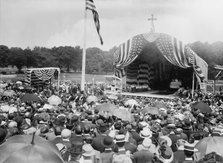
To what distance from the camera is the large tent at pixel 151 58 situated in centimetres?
2638

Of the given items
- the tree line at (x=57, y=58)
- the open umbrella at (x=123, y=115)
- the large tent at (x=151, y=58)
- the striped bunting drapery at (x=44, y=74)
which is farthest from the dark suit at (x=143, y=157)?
the tree line at (x=57, y=58)

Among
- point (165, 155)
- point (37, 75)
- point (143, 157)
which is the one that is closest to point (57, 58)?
point (37, 75)

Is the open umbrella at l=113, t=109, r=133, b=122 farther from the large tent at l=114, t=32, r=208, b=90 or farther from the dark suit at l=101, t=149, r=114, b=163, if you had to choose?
the large tent at l=114, t=32, r=208, b=90

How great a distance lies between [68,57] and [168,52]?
2733 inches

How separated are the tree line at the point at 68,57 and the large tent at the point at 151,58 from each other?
33.9m

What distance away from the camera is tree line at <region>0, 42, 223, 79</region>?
6588 cm

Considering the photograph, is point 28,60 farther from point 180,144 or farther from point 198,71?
point 180,144

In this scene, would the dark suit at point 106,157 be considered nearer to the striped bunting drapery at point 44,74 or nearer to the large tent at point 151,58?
the large tent at point 151,58

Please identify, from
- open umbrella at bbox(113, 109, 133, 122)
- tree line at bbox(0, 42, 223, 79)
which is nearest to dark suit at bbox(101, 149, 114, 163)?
open umbrella at bbox(113, 109, 133, 122)

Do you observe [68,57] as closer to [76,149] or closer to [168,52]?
[168,52]

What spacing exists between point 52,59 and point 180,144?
3415 inches

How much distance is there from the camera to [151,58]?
3250 cm

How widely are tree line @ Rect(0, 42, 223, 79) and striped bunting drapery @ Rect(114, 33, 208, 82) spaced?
3871 centimetres

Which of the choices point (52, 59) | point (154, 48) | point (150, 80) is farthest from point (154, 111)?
point (52, 59)
